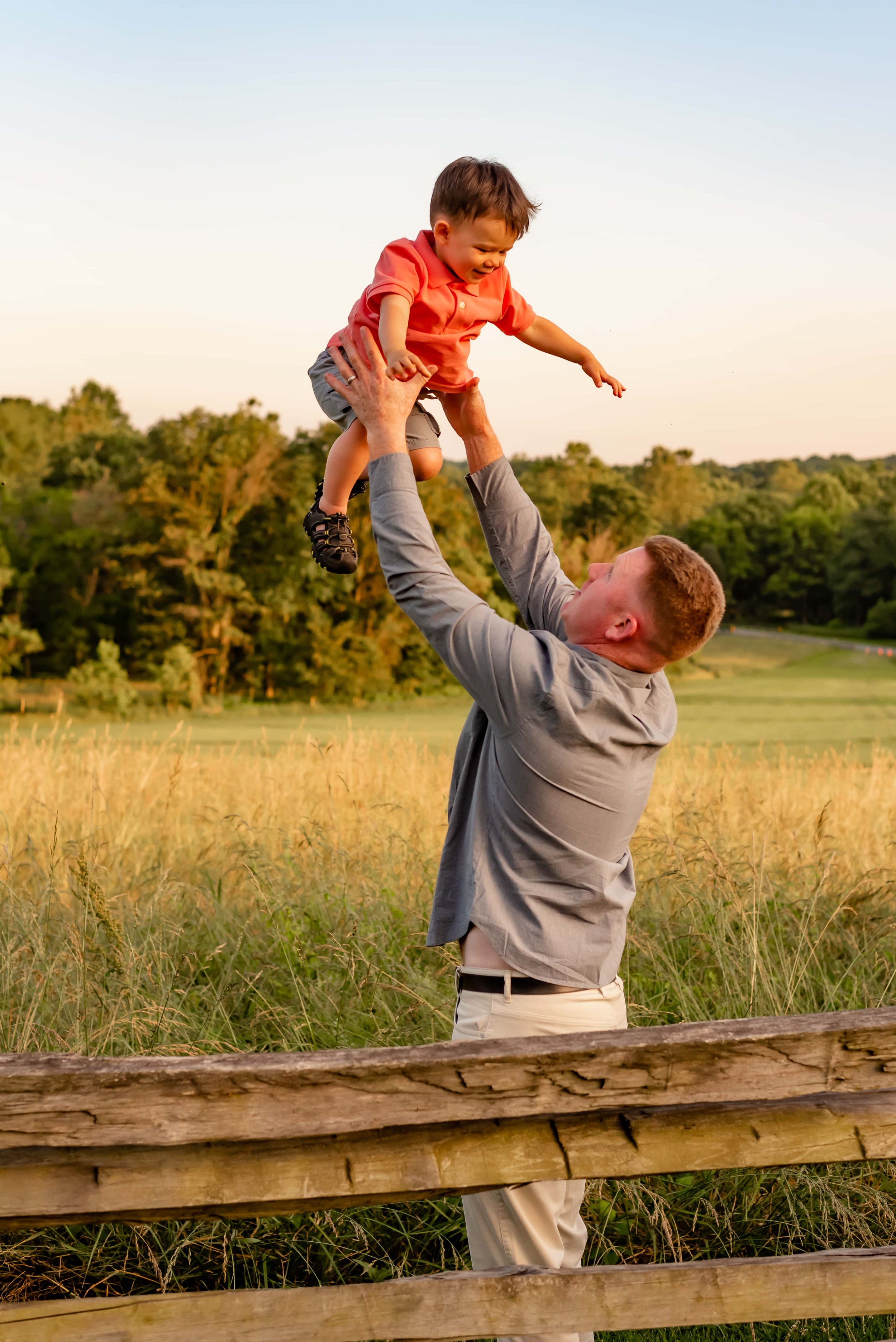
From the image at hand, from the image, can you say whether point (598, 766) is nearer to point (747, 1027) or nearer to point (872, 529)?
point (747, 1027)

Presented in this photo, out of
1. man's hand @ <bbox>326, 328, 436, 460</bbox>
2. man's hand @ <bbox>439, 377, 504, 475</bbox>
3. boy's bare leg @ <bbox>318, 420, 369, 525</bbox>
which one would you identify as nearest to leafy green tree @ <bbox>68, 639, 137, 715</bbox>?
boy's bare leg @ <bbox>318, 420, 369, 525</bbox>

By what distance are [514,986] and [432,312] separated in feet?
6.41

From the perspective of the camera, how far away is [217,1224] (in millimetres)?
3691

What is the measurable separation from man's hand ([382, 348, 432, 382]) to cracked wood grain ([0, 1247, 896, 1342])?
2157 millimetres

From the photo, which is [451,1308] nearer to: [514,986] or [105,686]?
[514,986]

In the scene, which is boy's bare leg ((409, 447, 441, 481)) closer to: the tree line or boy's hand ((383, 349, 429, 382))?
boy's hand ((383, 349, 429, 382))

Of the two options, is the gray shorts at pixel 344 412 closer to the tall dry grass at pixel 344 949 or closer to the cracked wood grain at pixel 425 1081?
the tall dry grass at pixel 344 949

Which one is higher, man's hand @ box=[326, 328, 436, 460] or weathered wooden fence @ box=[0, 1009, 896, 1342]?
man's hand @ box=[326, 328, 436, 460]

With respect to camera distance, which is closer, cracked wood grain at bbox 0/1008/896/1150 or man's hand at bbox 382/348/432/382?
cracked wood grain at bbox 0/1008/896/1150

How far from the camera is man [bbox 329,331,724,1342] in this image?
8.43ft

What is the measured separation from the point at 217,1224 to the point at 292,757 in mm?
7588

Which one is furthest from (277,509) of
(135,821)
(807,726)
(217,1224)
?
(217,1224)

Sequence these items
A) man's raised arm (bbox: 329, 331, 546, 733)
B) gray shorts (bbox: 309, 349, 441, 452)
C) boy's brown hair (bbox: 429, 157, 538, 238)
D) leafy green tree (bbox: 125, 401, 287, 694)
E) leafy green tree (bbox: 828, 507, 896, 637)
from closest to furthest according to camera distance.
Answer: man's raised arm (bbox: 329, 331, 546, 733) < boy's brown hair (bbox: 429, 157, 538, 238) < gray shorts (bbox: 309, 349, 441, 452) < leafy green tree (bbox: 125, 401, 287, 694) < leafy green tree (bbox: 828, 507, 896, 637)

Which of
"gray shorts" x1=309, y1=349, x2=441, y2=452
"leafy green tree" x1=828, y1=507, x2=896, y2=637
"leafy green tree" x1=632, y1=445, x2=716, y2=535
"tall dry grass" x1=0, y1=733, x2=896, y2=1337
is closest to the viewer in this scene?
"gray shorts" x1=309, y1=349, x2=441, y2=452
